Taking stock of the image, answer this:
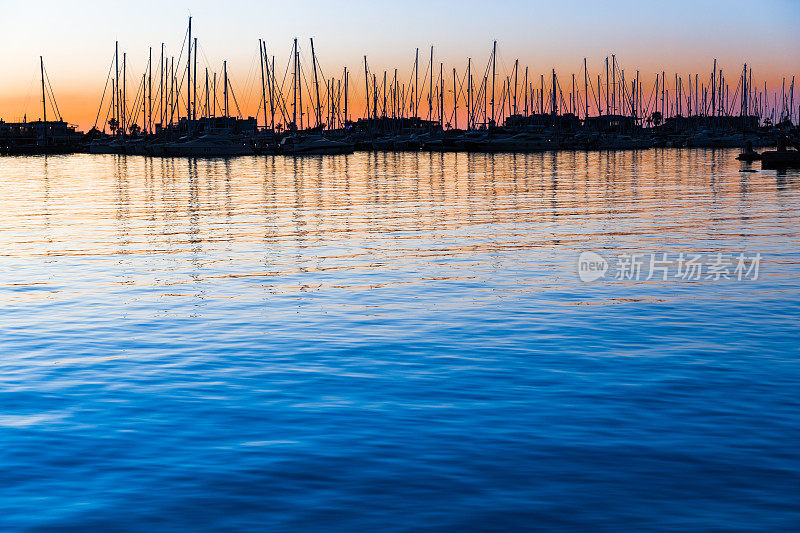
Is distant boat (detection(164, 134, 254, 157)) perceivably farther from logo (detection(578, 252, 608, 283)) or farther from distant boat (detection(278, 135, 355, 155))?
logo (detection(578, 252, 608, 283))

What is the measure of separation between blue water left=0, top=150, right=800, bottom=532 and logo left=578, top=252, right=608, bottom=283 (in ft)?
1.57

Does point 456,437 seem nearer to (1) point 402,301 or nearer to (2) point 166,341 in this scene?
(2) point 166,341

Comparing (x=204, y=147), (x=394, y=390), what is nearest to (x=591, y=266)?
(x=394, y=390)

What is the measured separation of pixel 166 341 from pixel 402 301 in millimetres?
5143

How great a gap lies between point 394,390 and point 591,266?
1219 cm

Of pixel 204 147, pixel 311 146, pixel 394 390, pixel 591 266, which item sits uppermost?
pixel 311 146

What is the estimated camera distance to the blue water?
7.80 metres

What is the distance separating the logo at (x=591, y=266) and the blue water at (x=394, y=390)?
0.48m

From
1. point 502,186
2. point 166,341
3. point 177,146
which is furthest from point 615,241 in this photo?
point 177,146

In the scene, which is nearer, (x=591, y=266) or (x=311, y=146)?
(x=591, y=266)

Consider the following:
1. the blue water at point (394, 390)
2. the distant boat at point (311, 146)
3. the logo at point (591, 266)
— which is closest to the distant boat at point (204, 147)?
the distant boat at point (311, 146)

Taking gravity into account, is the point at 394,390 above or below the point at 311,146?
below

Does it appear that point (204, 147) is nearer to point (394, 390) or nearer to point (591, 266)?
point (591, 266)

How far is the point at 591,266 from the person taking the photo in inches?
890
